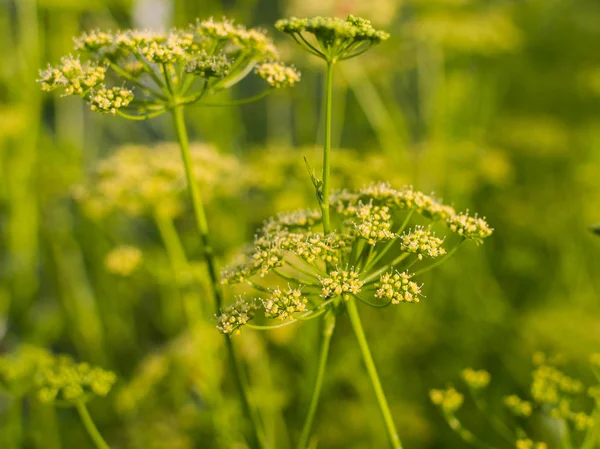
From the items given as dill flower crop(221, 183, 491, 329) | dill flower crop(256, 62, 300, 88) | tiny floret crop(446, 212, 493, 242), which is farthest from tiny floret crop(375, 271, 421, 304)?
dill flower crop(256, 62, 300, 88)

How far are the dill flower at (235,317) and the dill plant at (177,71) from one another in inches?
4.1

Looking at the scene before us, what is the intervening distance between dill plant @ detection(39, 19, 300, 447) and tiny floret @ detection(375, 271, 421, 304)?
48cm

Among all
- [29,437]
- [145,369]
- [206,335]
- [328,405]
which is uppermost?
[206,335]

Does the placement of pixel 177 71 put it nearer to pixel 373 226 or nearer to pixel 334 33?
pixel 334 33

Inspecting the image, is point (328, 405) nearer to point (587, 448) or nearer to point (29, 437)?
point (29, 437)

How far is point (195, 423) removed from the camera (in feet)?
10.9

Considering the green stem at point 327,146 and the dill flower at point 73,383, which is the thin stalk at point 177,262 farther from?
the green stem at point 327,146

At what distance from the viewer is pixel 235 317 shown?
1.52m

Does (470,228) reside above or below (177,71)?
below

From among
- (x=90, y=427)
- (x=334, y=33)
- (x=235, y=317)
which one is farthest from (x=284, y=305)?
(x=90, y=427)

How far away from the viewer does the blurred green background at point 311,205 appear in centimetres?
318

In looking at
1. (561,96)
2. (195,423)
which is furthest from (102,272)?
(561,96)

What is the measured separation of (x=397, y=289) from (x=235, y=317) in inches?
16.4

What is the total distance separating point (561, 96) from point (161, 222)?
208 inches
